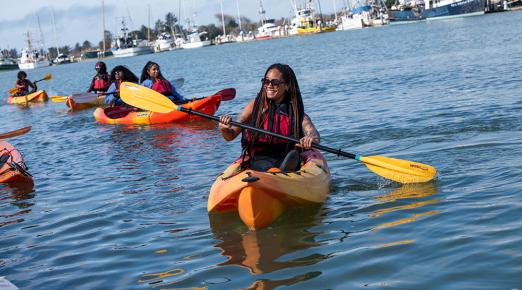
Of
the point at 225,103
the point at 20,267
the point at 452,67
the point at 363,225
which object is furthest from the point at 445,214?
the point at 452,67

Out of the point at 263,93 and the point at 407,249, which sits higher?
the point at 263,93

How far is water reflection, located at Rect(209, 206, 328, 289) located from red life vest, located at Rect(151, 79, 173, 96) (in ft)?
25.6

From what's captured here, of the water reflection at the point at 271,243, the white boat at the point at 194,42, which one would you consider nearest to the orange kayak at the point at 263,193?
the water reflection at the point at 271,243

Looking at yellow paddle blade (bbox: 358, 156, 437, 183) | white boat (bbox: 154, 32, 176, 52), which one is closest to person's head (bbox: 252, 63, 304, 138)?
yellow paddle blade (bbox: 358, 156, 437, 183)

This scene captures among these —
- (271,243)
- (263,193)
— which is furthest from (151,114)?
(271,243)

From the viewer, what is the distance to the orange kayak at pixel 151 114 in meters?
13.9

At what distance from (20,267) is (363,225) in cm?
278

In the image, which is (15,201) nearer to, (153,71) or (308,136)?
(308,136)

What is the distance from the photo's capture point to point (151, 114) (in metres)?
14.2

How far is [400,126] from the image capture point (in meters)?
10.5

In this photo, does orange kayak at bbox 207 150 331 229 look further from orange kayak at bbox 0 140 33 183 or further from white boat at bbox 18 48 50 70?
white boat at bbox 18 48 50 70

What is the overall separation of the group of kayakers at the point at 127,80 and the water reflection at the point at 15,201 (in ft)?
17.4

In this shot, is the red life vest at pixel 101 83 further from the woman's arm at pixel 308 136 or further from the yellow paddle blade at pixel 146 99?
the woman's arm at pixel 308 136

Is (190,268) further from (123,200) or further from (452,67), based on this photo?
(452,67)
